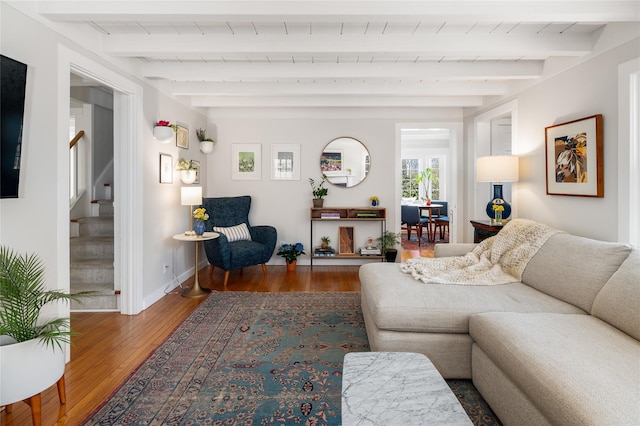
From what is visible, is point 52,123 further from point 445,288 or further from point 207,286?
point 445,288

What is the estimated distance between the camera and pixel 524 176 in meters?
3.66

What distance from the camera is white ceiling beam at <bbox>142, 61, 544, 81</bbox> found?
338 cm

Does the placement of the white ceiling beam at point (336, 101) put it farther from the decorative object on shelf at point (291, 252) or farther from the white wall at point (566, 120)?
the decorative object on shelf at point (291, 252)

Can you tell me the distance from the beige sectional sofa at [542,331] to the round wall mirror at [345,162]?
2.80 metres

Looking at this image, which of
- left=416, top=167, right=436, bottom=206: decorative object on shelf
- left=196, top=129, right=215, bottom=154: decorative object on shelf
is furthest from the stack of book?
left=416, top=167, right=436, bottom=206: decorative object on shelf

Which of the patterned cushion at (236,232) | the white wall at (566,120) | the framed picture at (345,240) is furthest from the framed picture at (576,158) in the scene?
the patterned cushion at (236,232)

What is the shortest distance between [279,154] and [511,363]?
14.3 feet

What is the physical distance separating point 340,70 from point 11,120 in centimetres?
255

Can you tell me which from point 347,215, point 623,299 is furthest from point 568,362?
point 347,215

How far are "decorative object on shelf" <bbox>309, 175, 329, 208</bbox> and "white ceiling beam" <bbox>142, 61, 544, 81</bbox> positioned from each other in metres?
2.08

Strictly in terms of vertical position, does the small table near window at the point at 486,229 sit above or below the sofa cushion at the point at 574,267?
above

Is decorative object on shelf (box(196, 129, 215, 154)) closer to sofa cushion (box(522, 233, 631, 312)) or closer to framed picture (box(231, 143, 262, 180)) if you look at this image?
framed picture (box(231, 143, 262, 180))

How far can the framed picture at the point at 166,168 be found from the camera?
150 inches

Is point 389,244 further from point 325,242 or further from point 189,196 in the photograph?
point 189,196
